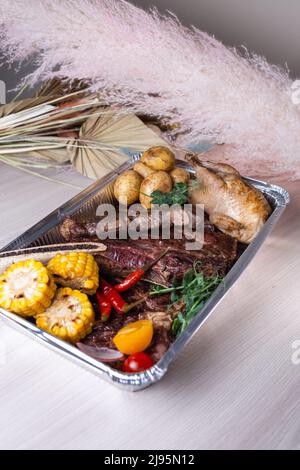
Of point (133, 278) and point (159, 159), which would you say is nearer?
point (133, 278)

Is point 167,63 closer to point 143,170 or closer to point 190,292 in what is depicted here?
point 143,170

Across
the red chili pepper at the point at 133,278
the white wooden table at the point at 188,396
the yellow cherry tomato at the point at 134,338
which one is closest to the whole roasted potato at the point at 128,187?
the red chili pepper at the point at 133,278

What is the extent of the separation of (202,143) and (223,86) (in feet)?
1.67

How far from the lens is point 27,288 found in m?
1.22

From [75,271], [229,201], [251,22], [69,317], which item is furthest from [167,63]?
[251,22]

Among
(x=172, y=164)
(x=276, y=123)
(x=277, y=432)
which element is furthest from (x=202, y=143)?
(x=277, y=432)

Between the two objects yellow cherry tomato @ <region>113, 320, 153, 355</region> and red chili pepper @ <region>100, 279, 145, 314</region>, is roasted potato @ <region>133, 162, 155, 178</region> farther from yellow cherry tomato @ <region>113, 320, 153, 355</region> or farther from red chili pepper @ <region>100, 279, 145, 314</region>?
yellow cherry tomato @ <region>113, 320, 153, 355</region>

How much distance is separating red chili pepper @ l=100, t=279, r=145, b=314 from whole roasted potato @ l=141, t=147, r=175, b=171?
0.49m

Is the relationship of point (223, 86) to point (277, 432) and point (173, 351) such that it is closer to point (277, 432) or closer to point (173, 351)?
point (173, 351)

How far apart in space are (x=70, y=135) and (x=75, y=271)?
93 centimetres

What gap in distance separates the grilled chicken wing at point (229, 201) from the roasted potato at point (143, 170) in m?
0.13

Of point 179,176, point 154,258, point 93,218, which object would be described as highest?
point 179,176

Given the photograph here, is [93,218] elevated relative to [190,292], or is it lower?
lower

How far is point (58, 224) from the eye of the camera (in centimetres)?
156
